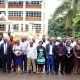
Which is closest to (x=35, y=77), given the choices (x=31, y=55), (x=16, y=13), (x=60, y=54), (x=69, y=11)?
(x=31, y=55)

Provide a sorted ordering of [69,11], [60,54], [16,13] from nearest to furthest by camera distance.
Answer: [60,54], [69,11], [16,13]

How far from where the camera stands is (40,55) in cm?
2484

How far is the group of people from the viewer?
2478 centimetres

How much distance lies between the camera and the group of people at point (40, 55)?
81.3 feet

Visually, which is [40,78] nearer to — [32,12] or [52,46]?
[52,46]

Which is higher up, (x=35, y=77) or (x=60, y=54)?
(x=60, y=54)

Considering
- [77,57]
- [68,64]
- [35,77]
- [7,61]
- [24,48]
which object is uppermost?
[24,48]

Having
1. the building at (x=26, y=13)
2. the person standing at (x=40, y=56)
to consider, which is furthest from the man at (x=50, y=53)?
the building at (x=26, y=13)

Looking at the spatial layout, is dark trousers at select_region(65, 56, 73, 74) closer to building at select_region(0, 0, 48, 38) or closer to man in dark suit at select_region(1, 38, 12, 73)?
man in dark suit at select_region(1, 38, 12, 73)

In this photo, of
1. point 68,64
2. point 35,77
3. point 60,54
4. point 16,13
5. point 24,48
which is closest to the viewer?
point 35,77

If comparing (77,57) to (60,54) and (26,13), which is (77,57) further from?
(26,13)

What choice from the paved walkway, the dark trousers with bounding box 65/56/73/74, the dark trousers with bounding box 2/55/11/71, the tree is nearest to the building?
the tree

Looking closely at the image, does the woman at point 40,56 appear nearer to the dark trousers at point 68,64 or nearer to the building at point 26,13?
the dark trousers at point 68,64

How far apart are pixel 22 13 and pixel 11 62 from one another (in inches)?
2541
